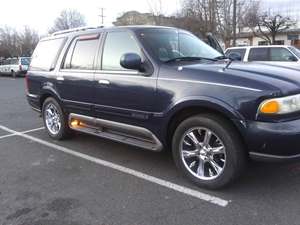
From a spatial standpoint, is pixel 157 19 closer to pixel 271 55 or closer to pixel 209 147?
pixel 271 55

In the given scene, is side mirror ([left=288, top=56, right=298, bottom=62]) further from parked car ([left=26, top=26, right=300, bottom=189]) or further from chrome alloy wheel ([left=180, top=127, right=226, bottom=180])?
chrome alloy wheel ([left=180, top=127, right=226, bottom=180])

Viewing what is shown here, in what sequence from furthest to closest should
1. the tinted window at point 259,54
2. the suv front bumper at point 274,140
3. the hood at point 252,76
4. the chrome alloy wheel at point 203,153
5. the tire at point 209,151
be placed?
the tinted window at point 259,54
the chrome alloy wheel at point 203,153
the tire at point 209,151
the hood at point 252,76
the suv front bumper at point 274,140

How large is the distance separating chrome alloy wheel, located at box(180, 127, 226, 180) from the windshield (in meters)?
1.04

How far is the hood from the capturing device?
3.31 metres

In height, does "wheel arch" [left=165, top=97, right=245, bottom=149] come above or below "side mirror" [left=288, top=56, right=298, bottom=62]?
below

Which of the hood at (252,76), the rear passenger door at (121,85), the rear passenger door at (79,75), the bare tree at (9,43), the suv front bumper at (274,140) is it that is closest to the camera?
the suv front bumper at (274,140)

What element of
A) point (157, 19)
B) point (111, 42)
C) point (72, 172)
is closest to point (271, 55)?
point (111, 42)

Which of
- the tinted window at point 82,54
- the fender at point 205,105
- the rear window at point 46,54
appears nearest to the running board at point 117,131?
the fender at point 205,105

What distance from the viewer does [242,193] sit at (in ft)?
12.1

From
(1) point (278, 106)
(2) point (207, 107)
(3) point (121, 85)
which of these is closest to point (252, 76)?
(1) point (278, 106)

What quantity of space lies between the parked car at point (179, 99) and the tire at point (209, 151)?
0.01 metres

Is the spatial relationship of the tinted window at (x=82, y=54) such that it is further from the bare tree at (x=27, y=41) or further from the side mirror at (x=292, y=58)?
the bare tree at (x=27, y=41)

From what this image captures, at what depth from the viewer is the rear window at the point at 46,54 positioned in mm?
5848

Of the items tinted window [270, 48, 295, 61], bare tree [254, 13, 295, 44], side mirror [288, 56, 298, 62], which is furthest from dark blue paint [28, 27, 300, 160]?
bare tree [254, 13, 295, 44]
